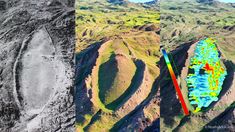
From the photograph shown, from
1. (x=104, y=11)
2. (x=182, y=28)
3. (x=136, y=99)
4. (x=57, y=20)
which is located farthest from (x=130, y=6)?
(x=57, y=20)

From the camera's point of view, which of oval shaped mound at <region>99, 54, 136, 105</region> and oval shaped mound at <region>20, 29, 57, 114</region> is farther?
oval shaped mound at <region>99, 54, 136, 105</region>

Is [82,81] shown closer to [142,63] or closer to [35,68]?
[142,63]

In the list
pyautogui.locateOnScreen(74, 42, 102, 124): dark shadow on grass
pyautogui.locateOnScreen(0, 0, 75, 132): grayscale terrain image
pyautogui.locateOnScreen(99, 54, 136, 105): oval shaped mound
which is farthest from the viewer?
pyautogui.locateOnScreen(99, 54, 136, 105): oval shaped mound

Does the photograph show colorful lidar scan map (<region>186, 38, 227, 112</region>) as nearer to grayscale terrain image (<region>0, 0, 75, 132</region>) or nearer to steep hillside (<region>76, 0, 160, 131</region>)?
steep hillside (<region>76, 0, 160, 131</region>)

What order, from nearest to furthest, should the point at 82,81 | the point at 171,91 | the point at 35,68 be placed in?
the point at 35,68 < the point at 82,81 < the point at 171,91

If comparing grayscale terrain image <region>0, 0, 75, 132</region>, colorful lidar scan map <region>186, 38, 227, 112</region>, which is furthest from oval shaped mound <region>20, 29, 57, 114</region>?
colorful lidar scan map <region>186, 38, 227, 112</region>

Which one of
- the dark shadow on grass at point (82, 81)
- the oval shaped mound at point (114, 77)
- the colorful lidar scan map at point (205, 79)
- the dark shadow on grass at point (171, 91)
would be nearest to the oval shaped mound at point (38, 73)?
the dark shadow on grass at point (82, 81)

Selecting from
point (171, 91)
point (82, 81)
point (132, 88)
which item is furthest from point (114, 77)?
point (171, 91)
